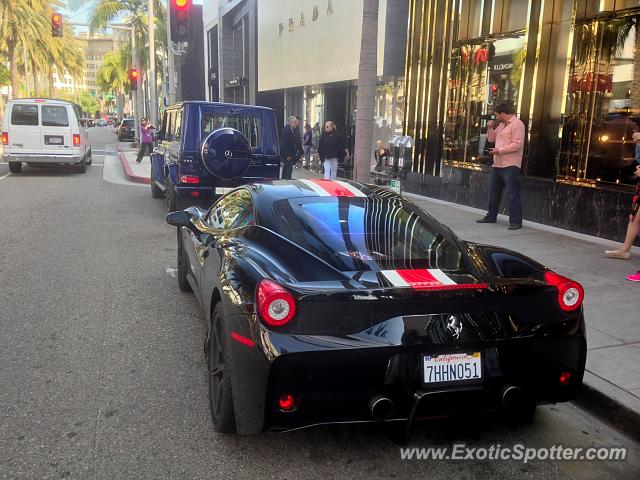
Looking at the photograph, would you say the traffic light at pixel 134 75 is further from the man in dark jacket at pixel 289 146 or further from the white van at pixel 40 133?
the man in dark jacket at pixel 289 146

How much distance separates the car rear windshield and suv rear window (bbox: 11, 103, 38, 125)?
15.2m

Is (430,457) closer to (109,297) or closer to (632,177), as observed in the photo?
(109,297)

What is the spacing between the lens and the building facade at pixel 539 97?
28.3ft

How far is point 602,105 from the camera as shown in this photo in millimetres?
8953

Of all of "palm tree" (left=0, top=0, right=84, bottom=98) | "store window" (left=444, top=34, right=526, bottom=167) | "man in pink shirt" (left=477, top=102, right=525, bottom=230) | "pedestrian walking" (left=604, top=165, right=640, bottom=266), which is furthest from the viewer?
"palm tree" (left=0, top=0, right=84, bottom=98)

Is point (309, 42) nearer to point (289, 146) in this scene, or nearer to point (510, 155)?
point (289, 146)

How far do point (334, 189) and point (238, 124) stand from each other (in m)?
6.13

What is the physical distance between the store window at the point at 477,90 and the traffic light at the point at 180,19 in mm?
6134

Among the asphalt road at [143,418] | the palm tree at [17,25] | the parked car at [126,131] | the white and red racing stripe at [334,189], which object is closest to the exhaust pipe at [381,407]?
the asphalt road at [143,418]

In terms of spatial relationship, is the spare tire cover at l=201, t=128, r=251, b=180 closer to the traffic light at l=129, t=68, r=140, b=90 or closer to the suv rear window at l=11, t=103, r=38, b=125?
the suv rear window at l=11, t=103, r=38, b=125

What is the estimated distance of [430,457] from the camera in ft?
10.2

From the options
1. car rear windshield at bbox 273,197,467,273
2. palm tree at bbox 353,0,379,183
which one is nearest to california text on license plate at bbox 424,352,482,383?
car rear windshield at bbox 273,197,467,273

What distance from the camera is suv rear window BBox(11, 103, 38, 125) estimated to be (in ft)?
53.2

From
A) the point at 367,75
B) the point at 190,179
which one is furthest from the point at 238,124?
the point at 367,75
